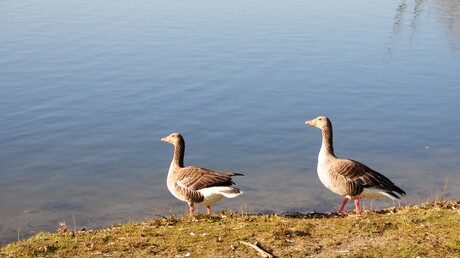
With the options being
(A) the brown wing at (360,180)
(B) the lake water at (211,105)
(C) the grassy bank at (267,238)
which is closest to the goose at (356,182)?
(A) the brown wing at (360,180)

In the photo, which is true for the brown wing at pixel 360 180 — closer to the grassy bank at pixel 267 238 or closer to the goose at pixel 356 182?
the goose at pixel 356 182

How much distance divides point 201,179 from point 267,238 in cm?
344

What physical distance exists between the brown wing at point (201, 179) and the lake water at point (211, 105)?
3255 mm

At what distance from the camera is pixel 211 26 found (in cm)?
4038

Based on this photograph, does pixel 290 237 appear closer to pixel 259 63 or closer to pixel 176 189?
pixel 176 189

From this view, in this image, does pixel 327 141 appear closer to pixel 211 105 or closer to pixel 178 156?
pixel 178 156

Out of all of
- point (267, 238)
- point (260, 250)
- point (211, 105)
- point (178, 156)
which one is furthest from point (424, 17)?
point (260, 250)

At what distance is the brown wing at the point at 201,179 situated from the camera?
13781mm

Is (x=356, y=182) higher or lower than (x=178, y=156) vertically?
lower

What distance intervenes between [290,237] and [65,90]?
759 inches

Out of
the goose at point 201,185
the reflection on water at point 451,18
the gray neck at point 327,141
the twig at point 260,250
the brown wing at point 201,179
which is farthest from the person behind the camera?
the reflection on water at point 451,18

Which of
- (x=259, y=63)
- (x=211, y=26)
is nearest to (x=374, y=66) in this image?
(x=259, y=63)

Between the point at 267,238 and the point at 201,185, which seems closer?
the point at 267,238

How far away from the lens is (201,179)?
1393 centimetres
